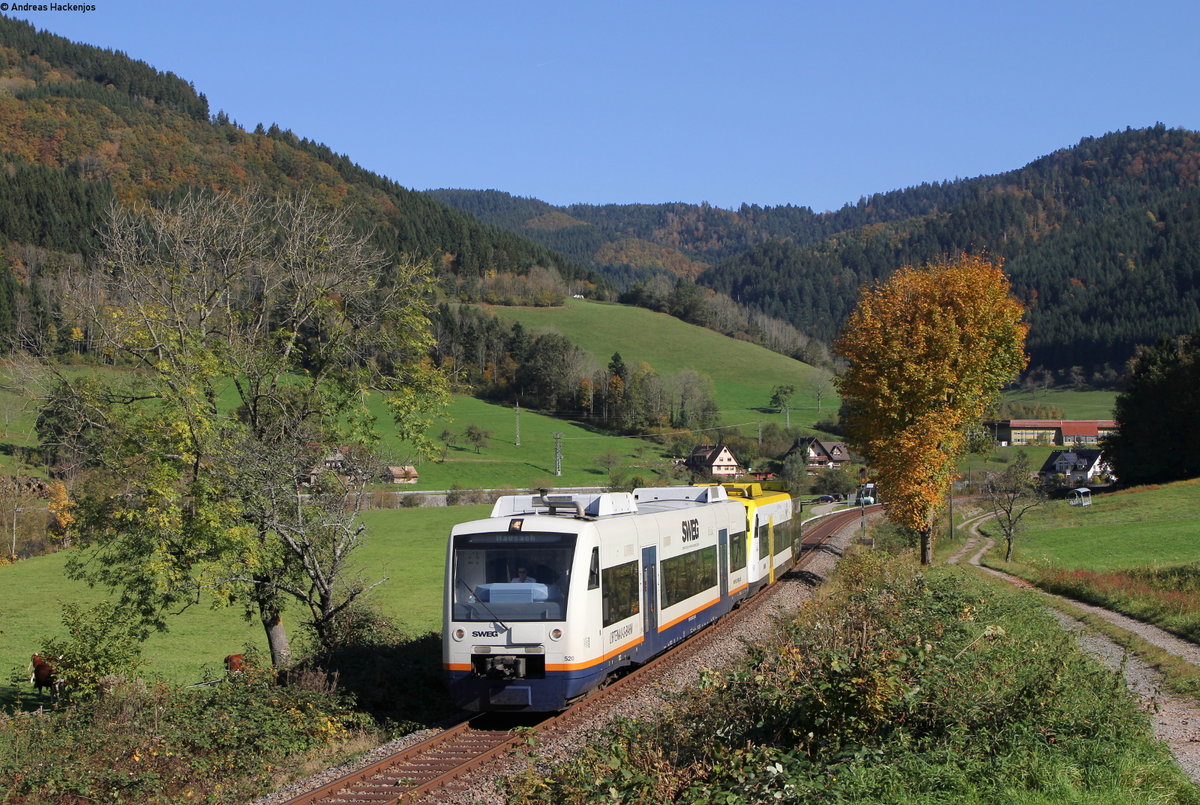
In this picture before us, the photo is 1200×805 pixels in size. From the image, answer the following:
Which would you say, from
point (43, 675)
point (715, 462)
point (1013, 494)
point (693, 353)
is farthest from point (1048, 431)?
point (43, 675)

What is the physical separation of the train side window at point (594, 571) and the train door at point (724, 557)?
25.8 feet

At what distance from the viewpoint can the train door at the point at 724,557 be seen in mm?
22000

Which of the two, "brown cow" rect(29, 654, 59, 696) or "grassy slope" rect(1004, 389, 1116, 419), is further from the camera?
"grassy slope" rect(1004, 389, 1116, 419)

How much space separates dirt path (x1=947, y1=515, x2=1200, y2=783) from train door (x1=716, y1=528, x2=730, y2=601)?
285 inches

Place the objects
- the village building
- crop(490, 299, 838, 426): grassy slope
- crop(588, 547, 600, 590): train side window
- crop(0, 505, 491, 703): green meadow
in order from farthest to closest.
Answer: crop(490, 299, 838, 426): grassy slope, the village building, crop(0, 505, 491, 703): green meadow, crop(588, 547, 600, 590): train side window

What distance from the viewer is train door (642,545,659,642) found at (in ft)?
53.9

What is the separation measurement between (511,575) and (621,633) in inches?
89.4

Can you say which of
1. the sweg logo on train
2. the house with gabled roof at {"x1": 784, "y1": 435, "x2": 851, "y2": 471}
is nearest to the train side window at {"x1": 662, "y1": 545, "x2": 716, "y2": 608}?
the sweg logo on train

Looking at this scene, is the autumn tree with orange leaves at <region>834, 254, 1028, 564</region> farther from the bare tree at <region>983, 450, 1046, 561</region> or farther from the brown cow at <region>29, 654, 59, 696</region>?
the brown cow at <region>29, 654, 59, 696</region>

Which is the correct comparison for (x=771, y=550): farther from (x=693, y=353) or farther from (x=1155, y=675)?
(x=693, y=353)

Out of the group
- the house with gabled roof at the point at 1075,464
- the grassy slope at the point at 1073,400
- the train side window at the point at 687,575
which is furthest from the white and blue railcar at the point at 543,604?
the grassy slope at the point at 1073,400

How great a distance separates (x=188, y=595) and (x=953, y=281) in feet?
86.8

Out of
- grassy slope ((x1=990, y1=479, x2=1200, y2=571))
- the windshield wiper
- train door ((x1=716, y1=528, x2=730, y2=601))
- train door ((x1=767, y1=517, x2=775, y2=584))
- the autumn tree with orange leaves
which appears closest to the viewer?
the windshield wiper

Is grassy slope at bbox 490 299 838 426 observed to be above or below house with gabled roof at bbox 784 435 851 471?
above
